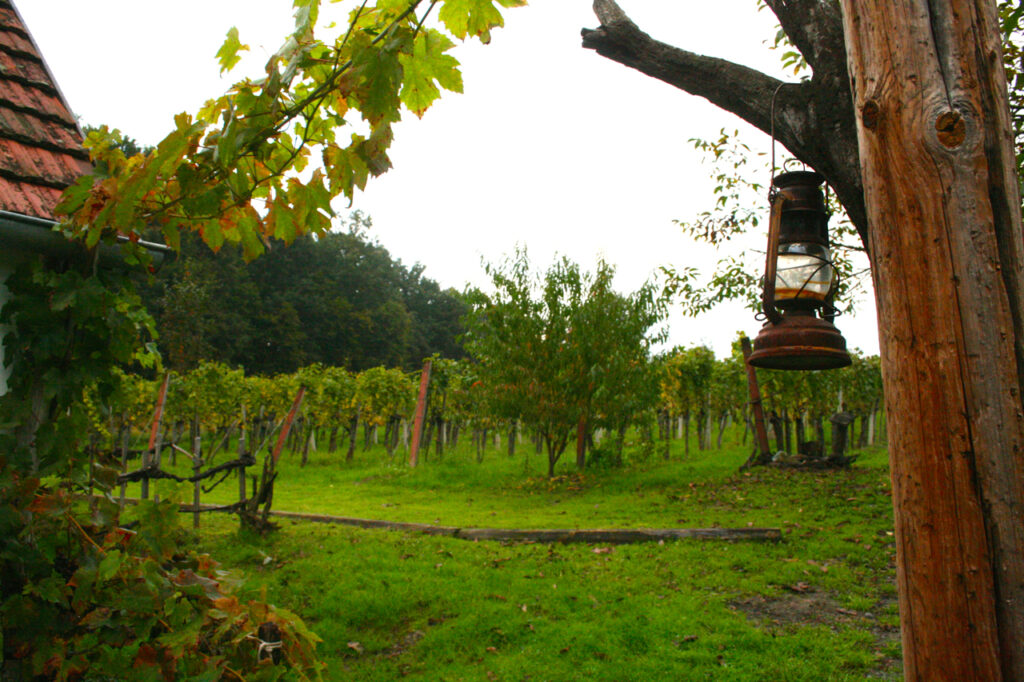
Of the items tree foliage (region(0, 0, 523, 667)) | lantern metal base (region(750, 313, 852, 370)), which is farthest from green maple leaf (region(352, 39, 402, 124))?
lantern metal base (region(750, 313, 852, 370))

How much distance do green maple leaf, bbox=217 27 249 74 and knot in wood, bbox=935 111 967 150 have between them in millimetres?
1787

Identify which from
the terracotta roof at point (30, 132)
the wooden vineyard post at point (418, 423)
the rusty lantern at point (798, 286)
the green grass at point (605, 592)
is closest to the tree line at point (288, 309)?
the wooden vineyard post at point (418, 423)

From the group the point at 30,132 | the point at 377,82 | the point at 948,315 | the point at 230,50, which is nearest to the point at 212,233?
the point at 230,50

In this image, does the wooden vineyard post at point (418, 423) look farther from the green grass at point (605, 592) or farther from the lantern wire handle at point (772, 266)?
the lantern wire handle at point (772, 266)

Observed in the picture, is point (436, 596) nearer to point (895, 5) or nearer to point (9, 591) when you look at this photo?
point (9, 591)

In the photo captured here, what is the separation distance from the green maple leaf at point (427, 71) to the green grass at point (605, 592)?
1.60 metres

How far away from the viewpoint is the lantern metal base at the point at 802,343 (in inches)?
95.1

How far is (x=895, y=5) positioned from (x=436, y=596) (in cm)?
559

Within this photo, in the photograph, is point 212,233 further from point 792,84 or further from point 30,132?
point 792,84

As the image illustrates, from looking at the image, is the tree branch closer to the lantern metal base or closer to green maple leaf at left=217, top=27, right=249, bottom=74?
the lantern metal base

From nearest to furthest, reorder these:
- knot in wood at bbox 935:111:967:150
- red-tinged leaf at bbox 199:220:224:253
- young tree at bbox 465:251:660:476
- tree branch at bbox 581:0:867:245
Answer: knot in wood at bbox 935:111:967:150
red-tinged leaf at bbox 199:220:224:253
tree branch at bbox 581:0:867:245
young tree at bbox 465:251:660:476

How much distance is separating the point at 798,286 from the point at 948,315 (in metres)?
A: 1.11

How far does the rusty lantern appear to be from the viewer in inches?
95.7

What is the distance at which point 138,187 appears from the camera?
1635mm
